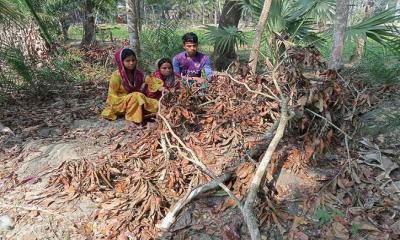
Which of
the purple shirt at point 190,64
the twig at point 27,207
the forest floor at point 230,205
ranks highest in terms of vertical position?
the purple shirt at point 190,64

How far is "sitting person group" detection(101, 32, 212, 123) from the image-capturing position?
13.6 feet

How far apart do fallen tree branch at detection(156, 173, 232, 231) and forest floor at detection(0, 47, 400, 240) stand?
0.05 metres

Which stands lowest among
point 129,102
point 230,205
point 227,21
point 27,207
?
point 27,207

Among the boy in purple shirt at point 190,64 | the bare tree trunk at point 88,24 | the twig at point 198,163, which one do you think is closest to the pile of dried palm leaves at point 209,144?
the twig at point 198,163

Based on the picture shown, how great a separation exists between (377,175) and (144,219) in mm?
1785

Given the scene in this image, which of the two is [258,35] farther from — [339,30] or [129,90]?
[129,90]

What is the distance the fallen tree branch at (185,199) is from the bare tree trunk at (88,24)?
8599 mm

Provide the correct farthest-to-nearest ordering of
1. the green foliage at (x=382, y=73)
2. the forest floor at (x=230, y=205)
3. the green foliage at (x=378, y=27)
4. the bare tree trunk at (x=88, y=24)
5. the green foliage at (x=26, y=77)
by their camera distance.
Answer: the bare tree trunk at (x=88, y=24)
the green foliage at (x=26, y=77)
the green foliage at (x=382, y=73)
the green foliage at (x=378, y=27)
the forest floor at (x=230, y=205)

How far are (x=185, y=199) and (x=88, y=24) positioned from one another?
9.04 meters

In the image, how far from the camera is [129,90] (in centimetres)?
439

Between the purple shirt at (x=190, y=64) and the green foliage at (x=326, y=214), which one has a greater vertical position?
the purple shirt at (x=190, y=64)

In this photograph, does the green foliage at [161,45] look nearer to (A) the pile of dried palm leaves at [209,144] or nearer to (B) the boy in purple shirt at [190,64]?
(B) the boy in purple shirt at [190,64]

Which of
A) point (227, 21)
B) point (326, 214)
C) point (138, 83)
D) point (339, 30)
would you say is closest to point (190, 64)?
point (138, 83)

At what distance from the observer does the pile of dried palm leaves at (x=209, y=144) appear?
9.48ft
